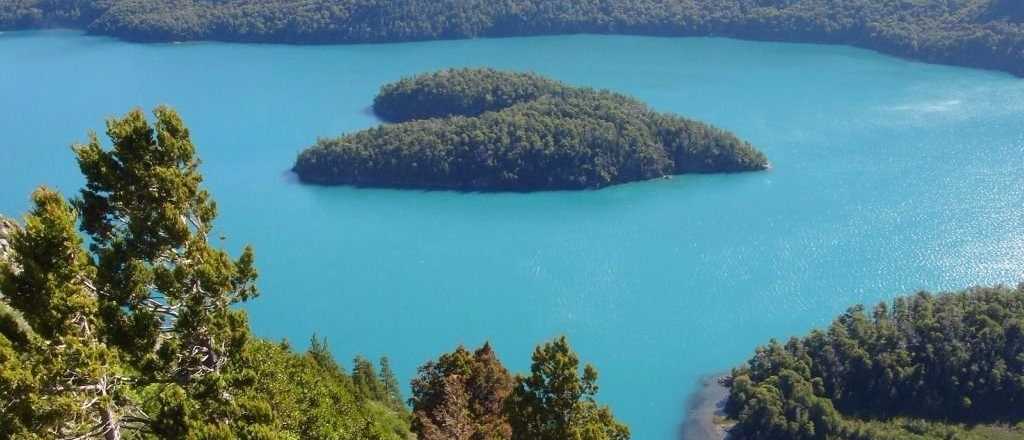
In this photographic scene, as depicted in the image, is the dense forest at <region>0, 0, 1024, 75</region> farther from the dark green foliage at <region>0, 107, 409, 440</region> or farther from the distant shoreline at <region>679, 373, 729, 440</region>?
the dark green foliage at <region>0, 107, 409, 440</region>

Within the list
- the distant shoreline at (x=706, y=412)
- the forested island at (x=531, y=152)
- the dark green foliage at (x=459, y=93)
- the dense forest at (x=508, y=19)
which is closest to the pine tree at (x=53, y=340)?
the distant shoreline at (x=706, y=412)

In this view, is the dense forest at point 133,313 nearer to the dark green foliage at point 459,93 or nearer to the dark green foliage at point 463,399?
the dark green foliage at point 463,399

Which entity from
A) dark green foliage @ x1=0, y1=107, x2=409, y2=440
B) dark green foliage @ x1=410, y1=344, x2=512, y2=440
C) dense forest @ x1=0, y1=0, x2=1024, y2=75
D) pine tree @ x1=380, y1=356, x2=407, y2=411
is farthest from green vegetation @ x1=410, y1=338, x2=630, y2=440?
dense forest @ x1=0, y1=0, x2=1024, y2=75

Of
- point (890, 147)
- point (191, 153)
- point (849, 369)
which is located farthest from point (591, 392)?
point (890, 147)

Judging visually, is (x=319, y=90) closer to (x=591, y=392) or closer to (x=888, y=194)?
(x=888, y=194)

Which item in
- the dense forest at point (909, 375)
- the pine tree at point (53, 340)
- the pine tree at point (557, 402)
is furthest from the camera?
the dense forest at point (909, 375)

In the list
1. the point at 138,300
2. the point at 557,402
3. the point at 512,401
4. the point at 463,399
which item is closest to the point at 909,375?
the point at 463,399
